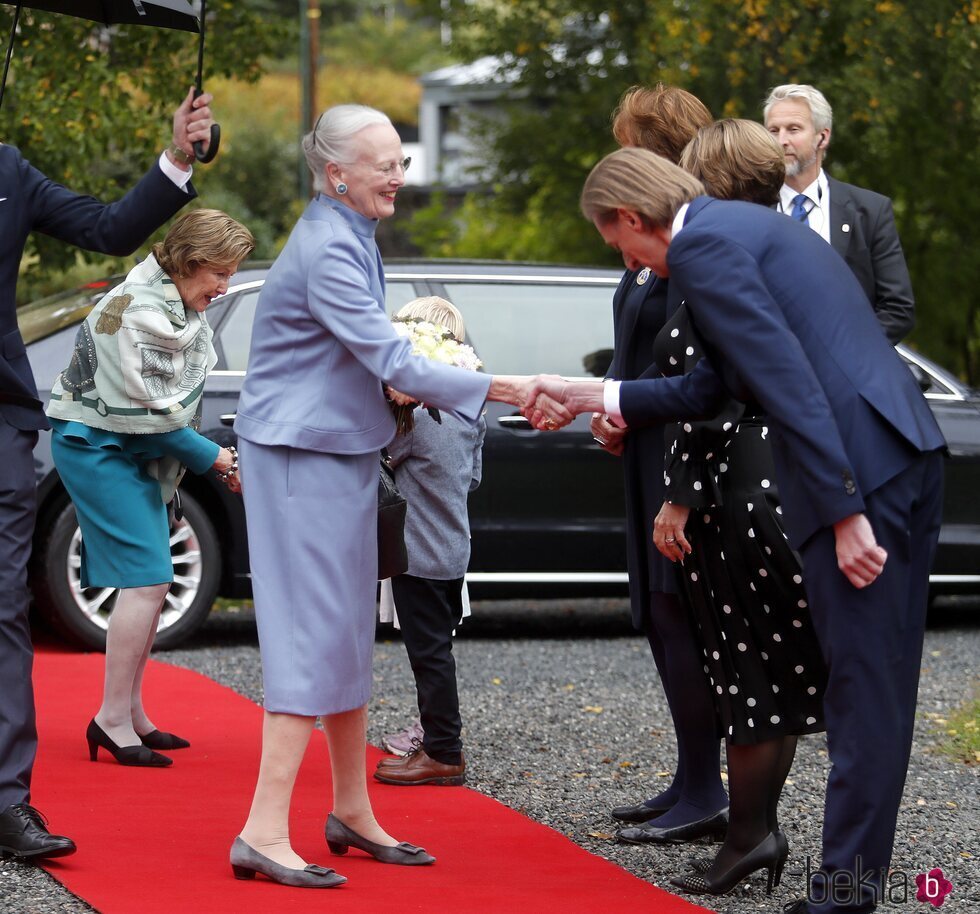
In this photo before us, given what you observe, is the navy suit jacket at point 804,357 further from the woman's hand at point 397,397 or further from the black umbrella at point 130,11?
the black umbrella at point 130,11

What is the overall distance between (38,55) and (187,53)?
1.28 m

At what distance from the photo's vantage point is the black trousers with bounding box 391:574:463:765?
5656 millimetres

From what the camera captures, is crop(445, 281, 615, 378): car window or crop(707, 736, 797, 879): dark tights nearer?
crop(707, 736, 797, 879): dark tights

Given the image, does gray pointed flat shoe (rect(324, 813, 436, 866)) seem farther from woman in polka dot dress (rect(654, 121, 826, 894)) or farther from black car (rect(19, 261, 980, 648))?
black car (rect(19, 261, 980, 648))

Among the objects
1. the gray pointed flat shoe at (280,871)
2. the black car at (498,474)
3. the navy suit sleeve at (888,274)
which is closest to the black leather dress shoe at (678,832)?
the gray pointed flat shoe at (280,871)

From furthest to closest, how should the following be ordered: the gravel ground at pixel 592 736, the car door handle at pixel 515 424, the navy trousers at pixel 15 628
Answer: the car door handle at pixel 515 424, the gravel ground at pixel 592 736, the navy trousers at pixel 15 628

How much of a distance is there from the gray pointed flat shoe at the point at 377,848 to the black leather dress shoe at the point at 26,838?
696 mm

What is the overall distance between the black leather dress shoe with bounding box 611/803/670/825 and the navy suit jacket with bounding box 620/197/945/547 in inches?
62.6

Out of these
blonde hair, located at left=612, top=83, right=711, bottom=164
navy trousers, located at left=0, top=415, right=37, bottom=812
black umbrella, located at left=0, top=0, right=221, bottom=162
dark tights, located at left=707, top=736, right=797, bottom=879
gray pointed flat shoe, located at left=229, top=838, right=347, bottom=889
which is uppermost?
black umbrella, located at left=0, top=0, right=221, bottom=162

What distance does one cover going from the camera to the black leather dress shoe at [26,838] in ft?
14.4

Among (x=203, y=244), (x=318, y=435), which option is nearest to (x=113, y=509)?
(x=203, y=244)

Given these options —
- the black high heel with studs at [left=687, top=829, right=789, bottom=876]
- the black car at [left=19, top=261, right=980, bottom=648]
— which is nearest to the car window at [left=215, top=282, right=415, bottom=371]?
the black car at [left=19, top=261, right=980, bottom=648]

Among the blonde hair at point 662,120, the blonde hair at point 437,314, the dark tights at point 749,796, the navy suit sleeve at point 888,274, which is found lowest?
the dark tights at point 749,796

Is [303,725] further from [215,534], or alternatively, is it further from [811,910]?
[215,534]
